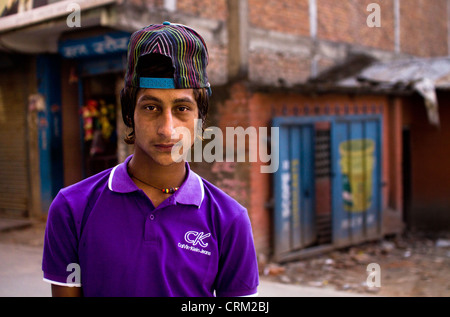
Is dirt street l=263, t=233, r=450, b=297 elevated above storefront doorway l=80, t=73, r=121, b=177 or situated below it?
below

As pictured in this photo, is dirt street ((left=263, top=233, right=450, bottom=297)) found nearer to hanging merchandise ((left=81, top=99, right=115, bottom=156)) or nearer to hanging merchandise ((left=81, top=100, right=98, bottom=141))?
hanging merchandise ((left=81, top=99, right=115, bottom=156))

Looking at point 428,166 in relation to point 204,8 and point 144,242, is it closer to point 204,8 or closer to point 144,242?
point 204,8

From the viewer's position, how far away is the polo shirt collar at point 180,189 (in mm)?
1430

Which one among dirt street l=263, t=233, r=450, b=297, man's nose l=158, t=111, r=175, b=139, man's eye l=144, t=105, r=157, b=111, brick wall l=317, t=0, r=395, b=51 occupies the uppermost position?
brick wall l=317, t=0, r=395, b=51

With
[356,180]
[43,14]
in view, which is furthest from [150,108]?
[356,180]

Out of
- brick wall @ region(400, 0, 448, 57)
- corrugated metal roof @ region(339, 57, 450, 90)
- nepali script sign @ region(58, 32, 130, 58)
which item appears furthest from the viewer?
brick wall @ region(400, 0, 448, 57)

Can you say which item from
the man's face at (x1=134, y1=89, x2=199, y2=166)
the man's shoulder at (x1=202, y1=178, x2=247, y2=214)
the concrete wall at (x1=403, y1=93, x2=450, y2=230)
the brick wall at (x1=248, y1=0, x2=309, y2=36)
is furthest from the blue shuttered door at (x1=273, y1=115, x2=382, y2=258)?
the man's face at (x1=134, y1=89, x2=199, y2=166)

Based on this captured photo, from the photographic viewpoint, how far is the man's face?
1387 millimetres

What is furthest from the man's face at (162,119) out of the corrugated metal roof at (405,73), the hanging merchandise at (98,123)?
the corrugated metal roof at (405,73)

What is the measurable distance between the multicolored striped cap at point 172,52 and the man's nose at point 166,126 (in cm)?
9

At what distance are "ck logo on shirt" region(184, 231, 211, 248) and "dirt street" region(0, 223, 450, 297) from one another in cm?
469

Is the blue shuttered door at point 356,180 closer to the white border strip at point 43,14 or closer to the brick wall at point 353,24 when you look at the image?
the brick wall at point 353,24

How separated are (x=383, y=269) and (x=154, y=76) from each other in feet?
20.4
